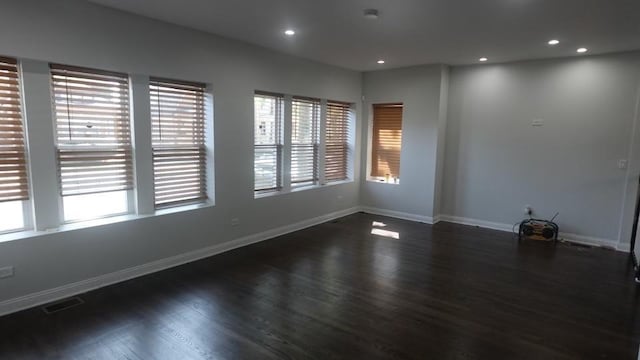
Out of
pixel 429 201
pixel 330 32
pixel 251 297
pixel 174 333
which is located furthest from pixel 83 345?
pixel 429 201

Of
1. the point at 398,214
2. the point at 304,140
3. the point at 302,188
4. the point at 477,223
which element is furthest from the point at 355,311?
the point at 477,223

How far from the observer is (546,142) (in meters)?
5.46

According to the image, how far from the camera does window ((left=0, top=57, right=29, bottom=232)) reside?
2955 millimetres

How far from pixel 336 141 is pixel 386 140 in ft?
3.07

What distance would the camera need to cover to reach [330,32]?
13.3 ft

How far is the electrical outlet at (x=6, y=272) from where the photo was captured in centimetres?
295

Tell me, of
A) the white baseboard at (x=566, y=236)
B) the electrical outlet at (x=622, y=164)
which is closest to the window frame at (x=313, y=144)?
the white baseboard at (x=566, y=236)

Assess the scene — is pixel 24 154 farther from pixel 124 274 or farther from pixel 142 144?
pixel 124 274

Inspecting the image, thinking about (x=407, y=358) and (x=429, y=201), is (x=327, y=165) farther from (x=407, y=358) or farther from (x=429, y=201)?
(x=407, y=358)

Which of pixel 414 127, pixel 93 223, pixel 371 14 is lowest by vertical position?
pixel 93 223

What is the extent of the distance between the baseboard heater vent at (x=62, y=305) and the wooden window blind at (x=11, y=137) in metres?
0.94

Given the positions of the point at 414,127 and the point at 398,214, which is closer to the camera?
the point at 414,127

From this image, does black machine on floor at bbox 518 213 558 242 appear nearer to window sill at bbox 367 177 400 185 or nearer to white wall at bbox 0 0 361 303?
window sill at bbox 367 177 400 185

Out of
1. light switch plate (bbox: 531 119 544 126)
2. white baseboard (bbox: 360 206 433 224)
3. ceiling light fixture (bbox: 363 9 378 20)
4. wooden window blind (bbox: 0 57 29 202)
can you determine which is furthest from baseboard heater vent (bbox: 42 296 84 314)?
light switch plate (bbox: 531 119 544 126)
